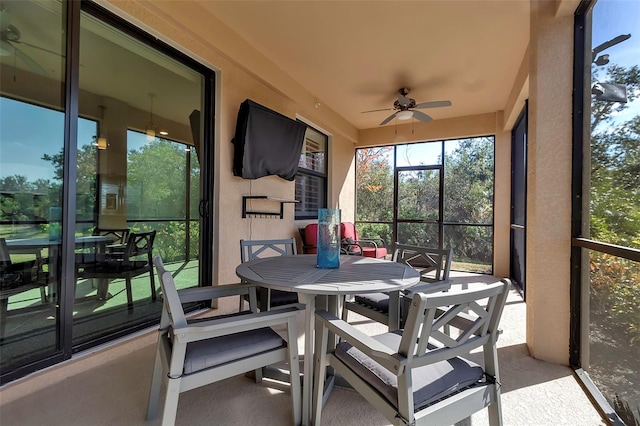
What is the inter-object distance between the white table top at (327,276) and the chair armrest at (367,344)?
0.42 ft

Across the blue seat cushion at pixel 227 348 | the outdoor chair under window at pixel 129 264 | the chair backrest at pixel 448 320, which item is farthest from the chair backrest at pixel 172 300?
the outdoor chair under window at pixel 129 264

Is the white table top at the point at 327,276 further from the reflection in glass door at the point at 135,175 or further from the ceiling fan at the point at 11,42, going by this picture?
the ceiling fan at the point at 11,42

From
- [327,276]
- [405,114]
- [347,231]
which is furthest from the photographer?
[347,231]

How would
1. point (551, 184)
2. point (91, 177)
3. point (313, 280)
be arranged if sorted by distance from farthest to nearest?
1. point (91, 177)
2. point (551, 184)
3. point (313, 280)

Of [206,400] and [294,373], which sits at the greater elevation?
[294,373]

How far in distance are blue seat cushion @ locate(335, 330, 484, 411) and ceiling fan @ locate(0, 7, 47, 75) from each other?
2.59 m

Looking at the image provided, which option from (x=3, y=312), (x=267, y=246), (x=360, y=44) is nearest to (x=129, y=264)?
(x=3, y=312)

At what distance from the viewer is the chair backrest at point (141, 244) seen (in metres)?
2.78

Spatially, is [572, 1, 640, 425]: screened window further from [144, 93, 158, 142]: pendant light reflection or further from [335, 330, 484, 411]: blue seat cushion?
[144, 93, 158, 142]: pendant light reflection

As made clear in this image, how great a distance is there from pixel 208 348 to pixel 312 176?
4169 millimetres

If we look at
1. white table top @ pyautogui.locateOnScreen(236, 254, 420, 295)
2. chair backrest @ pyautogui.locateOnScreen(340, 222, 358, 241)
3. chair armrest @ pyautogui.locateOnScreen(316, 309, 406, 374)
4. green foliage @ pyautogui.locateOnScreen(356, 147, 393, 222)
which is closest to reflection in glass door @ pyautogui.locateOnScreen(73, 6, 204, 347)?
white table top @ pyautogui.locateOnScreen(236, 254, 420, 295)

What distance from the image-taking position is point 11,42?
182 cm

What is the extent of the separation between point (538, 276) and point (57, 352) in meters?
3.36

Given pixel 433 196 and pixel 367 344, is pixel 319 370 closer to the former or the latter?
pixel 367 344
